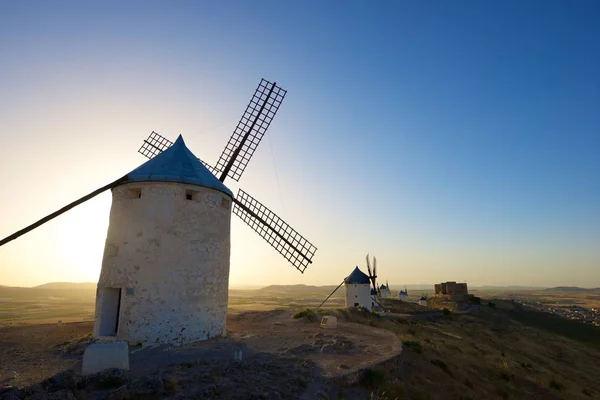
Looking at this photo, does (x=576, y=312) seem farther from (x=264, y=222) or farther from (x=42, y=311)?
(x=42, y=311)

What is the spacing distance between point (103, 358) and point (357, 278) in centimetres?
2553

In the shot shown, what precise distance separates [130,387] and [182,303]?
5.17 meters

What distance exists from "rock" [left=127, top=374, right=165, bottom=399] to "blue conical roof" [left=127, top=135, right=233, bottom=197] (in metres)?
6.83

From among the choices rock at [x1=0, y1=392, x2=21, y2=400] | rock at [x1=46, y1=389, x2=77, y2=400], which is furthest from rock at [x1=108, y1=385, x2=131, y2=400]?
rock at [x1=0, y1=392, x2=21, y2=400]

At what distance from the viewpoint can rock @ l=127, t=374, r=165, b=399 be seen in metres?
5.34

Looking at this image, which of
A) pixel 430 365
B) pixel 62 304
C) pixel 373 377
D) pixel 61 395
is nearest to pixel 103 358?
pixel 61 395

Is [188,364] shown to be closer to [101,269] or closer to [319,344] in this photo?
[319,344]

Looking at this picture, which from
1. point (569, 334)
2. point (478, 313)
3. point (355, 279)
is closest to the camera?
point (355, 279)

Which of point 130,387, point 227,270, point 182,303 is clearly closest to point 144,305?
point 182,303

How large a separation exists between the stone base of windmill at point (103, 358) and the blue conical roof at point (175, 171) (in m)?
5.70

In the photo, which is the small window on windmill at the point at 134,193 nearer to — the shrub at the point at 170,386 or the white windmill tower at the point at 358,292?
the shrub at the point at 170,386

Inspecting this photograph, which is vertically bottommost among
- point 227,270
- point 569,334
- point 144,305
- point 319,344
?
point 569,334

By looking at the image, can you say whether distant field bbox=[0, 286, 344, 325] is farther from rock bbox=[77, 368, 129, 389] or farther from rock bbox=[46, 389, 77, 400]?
rock bbox=[46, 389, 77, 400]

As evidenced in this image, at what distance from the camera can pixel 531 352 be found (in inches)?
844
